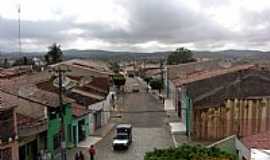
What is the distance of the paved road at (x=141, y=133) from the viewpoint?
30.9 m

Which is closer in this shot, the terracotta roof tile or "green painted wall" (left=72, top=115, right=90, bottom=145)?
"green painted wall" (left=72, top=115, right=90, bottom=145)

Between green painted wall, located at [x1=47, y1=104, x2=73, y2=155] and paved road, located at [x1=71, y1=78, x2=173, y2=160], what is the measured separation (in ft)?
7.61

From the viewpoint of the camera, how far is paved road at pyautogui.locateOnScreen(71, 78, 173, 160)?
102 ft

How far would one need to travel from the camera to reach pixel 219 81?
34375mm

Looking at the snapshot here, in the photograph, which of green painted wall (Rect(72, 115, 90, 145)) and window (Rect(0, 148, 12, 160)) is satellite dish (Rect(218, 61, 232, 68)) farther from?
window (Rect(0, 148, 12, 160))

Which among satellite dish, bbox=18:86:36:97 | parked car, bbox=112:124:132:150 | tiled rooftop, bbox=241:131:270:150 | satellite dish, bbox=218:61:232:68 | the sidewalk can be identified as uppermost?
satellite dish, bbox=218:61:232:68

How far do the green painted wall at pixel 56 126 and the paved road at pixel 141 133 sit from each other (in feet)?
7.61

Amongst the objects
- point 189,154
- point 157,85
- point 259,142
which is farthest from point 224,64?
point 189,154

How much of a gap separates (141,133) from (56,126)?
9636mm

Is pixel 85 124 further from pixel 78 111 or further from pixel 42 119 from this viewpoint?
pixel 42 119

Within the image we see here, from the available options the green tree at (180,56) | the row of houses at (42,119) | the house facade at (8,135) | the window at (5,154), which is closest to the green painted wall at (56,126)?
the row of houses at (42,119)

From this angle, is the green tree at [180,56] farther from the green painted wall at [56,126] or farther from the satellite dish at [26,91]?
the satellite dish at [26,91]

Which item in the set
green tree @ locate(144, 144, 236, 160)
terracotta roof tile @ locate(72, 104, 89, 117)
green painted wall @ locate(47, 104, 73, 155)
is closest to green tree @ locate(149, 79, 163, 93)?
terracotta roof tile @ locate(72, 104, 89, 117)

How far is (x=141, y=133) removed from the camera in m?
38.6
